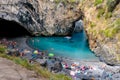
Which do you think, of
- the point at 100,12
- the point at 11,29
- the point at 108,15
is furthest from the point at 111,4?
the point at 11,29

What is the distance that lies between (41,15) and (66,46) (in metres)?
8.92

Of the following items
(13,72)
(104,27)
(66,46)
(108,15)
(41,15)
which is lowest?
(66,46)

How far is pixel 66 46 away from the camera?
1641 inches

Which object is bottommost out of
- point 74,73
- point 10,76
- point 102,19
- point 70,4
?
point 74,73

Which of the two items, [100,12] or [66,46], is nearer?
[100,12]

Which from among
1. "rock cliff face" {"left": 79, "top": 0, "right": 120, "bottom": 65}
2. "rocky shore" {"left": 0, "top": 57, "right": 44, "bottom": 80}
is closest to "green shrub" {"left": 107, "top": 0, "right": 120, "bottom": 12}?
"rock cliff face" {"left": 79, "top": 0, "right": 120, "bottom": 65}

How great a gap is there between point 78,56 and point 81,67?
522 centimetres

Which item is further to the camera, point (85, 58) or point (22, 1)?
point (22, 1)

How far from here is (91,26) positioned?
125 feet

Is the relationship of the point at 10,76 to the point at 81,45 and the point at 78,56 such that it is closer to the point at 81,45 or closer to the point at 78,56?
the point at 78,56

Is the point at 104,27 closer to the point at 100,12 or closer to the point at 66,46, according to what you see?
the point at 100,12

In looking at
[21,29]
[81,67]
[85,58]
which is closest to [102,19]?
[85,58]

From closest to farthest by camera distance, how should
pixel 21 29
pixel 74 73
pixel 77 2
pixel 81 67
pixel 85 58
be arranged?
pixel 74 73 → pixel 81 67 → pixel 85 58 → pixel 77 2 → pixel 21 29

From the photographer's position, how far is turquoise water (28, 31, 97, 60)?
37.1 metres
